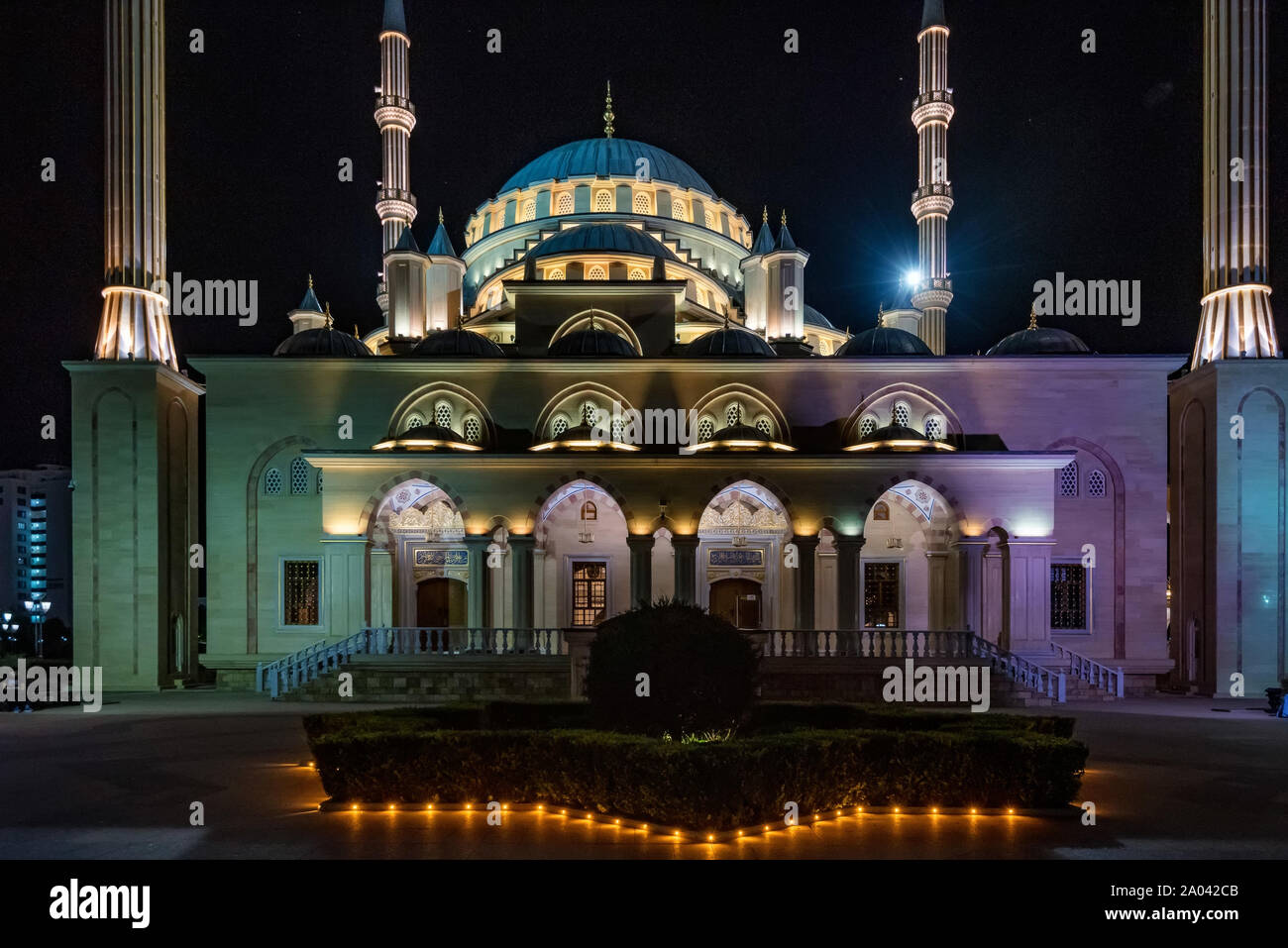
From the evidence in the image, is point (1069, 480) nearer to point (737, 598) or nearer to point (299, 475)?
point (737, 598)

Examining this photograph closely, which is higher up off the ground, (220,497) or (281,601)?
(220,497)

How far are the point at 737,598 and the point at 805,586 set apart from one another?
491 centimetres

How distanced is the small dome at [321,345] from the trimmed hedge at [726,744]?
20.5 meters

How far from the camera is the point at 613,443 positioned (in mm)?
25578

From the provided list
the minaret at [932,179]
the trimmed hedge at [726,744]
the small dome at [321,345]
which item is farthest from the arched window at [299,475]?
the minaret at [932,179]

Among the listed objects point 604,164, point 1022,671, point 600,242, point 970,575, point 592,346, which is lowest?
point 1022,671

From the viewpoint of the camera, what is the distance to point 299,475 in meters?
27.6

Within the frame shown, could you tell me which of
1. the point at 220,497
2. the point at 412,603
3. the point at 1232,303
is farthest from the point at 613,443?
the point at 1232,303

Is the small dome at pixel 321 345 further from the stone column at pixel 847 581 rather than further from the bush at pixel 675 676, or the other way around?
the bush at pixel 675 676

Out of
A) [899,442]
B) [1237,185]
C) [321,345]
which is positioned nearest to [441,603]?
[321,345]

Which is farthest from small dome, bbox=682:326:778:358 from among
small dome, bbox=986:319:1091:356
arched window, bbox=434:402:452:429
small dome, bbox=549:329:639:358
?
small dome, bbox=986:319:1091:356

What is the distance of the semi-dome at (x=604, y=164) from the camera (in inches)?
1700
